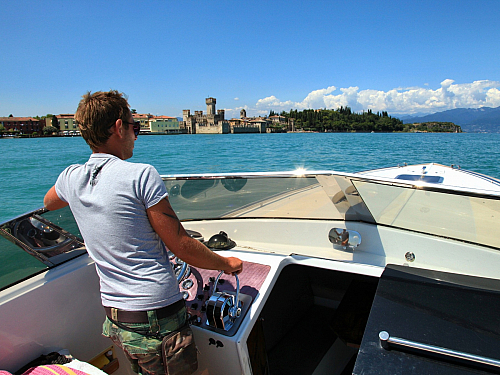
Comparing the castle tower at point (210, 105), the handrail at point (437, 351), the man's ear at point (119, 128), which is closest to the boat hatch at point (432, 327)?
the handrail at point (437, 351)

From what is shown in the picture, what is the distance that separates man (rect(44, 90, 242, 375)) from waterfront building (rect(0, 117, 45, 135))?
94.5 m

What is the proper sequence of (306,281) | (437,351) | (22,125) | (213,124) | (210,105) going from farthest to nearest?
(210,105), (213,124), (22,125), (306,281), (437,351)

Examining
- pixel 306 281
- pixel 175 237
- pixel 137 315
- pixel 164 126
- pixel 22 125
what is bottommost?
pixel 306 281

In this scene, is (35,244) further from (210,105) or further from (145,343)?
(210,105)

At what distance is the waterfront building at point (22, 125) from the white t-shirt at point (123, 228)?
94.6 metres

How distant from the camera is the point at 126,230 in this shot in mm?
1004

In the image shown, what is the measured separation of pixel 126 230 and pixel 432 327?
44.4 inches

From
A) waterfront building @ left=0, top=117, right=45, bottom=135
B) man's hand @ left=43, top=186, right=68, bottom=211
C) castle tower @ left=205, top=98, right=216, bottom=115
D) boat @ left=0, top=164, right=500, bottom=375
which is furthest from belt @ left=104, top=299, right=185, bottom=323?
waterfront building @ left=0, top=117, right=45, bottom=135

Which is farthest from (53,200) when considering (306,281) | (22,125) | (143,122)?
(22,125)

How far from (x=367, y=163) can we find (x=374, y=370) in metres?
20.5

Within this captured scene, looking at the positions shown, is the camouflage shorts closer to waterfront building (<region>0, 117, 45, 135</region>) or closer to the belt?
the belt

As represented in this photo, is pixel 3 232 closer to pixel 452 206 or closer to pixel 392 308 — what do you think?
pixel 392 308

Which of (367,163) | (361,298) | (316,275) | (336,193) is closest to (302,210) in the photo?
(336,193)

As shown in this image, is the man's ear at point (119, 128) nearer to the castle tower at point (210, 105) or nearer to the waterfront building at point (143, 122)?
the waterfront building at point (143, 122)
